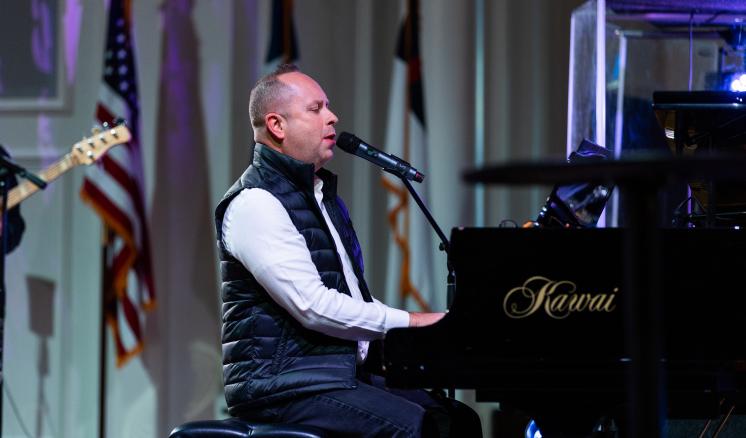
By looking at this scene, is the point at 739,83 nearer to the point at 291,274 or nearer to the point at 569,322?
the point at 569,322

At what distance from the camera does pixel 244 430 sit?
233 cm

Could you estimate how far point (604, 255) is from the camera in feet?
6.97

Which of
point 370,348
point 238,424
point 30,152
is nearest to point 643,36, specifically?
point 370,348

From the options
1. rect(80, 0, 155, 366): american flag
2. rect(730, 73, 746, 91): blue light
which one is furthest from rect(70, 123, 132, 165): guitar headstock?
rect(730, 73, 746, 91): blue light

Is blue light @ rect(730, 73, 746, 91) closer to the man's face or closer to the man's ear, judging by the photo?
the man's face

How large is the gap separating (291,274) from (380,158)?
0.40 metres

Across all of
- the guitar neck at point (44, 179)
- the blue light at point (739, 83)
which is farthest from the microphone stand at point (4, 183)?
the blue light at point (739, 83)

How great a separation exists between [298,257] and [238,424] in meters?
0.41

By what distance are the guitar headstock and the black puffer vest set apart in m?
1.83

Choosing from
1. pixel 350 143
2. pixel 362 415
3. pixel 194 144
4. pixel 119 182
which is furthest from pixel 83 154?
pixel 362 415

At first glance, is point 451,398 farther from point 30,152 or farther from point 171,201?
point 30,152

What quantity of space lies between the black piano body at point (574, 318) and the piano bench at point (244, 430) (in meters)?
0.30

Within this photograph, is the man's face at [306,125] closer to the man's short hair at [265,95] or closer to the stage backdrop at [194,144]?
the man's short hair at [265,95]

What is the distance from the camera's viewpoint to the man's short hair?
272 cm
